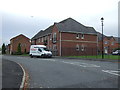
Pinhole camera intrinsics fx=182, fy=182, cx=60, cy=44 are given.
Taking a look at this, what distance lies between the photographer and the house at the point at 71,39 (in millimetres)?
44344

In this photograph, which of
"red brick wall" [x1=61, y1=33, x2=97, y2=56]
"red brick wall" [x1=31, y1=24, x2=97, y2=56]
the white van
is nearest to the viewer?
the white van

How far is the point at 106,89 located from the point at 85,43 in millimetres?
41311

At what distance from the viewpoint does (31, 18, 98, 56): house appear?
44344mm

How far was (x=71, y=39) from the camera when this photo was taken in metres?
46.0

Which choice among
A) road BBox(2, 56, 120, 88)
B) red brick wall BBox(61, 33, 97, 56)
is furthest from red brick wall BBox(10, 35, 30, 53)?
road BBox(2, 56, 120, 88)

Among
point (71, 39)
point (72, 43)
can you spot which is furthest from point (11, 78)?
point (72, 43)

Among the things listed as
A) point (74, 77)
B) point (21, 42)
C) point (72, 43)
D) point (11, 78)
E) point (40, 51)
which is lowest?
point (74, 77)

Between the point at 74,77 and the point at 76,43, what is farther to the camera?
the point at 76,43

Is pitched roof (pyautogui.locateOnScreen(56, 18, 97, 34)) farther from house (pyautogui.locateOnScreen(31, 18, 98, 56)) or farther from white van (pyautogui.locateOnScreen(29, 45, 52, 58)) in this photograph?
white van (pyautogui.locateOnScreen(29, 45, 52, 58))

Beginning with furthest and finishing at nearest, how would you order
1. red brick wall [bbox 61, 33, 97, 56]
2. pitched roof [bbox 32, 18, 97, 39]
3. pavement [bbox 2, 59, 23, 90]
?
pitched roof [bbox 32, 18, 97, 39] < red brick wall [bbox 61, 33, 97, 56] < pavement [bbox 2, 59, 23, 90]

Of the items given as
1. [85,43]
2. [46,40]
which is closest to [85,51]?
[85,43]

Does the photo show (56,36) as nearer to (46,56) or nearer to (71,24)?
(71,24)

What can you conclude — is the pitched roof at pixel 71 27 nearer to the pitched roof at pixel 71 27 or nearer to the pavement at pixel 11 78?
the pitched roof at pixel 71 27

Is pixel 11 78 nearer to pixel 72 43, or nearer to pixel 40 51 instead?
pixel 40 51
